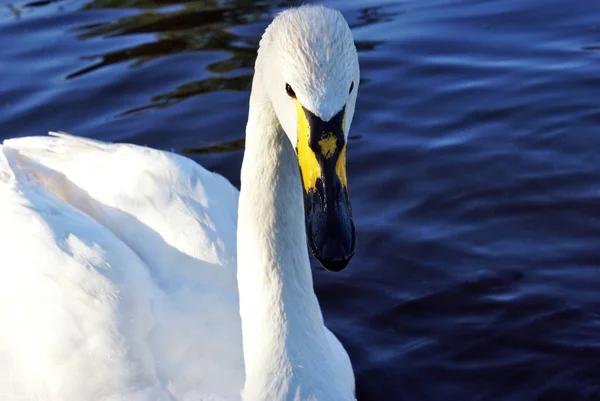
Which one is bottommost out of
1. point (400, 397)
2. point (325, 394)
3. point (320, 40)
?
point (400, 397)

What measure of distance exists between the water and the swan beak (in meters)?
2.04

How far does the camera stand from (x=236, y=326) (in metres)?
4.66

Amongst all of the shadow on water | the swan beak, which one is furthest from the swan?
the shadow on water

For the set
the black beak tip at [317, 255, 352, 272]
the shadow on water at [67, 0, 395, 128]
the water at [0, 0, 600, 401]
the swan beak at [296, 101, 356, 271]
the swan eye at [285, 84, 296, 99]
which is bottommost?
the water at [0, 0, 600, 401]

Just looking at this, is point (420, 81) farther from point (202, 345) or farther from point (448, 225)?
point (202, 345)

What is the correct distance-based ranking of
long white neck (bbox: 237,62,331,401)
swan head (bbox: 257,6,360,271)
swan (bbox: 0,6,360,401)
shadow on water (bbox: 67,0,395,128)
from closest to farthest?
swan head (bbox: 257,6,360,271) < swan (bbox: 0,6,360,401) < long white neck (bbox: 237,62,331,401) < shadow on water (bbox: 67,0,395,128)

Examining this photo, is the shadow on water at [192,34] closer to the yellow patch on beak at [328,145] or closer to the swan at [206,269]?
the swan at [206,269]

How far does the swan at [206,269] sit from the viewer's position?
333cm

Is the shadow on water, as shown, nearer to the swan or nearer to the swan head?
the swan

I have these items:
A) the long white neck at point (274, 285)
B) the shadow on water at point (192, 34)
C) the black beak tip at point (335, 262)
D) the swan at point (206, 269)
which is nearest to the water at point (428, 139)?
the shadow on water at point (192, 34)

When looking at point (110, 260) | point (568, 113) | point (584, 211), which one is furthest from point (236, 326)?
point (568, 113)

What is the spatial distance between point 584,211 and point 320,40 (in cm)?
383

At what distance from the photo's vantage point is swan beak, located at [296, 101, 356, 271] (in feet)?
10.7

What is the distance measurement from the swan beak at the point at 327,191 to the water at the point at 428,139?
2038 mm
